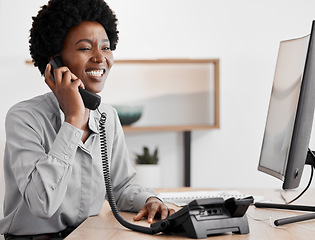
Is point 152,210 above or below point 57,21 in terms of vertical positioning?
below

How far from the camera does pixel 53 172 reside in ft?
3.89

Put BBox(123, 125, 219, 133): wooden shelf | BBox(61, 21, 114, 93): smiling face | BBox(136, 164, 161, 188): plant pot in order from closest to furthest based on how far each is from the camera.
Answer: BBox(61, 21, 114, 93): smiling face < BBox(136, 164, 161, 188): plant pot < BBox(123, 125, 219, 133): wooden shelf

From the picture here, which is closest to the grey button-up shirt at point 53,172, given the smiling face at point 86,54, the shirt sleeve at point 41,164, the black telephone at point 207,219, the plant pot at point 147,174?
the shirt sleeve at point 41,164

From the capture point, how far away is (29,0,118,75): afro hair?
150 centimetres

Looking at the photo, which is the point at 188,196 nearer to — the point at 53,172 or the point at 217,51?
the point at 53,172

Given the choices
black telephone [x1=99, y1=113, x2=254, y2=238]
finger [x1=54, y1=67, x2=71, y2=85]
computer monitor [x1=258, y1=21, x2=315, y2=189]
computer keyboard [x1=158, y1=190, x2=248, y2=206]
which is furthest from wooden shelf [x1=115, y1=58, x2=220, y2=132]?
black telephone [x1=99, y1=113, x2=254, y2=238]

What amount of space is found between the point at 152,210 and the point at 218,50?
2145 mm

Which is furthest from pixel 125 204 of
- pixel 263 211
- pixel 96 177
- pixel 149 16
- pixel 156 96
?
pixel 149 16

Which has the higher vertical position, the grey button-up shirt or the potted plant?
the grey button-up shirt

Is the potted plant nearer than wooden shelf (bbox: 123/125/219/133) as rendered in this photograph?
Yes

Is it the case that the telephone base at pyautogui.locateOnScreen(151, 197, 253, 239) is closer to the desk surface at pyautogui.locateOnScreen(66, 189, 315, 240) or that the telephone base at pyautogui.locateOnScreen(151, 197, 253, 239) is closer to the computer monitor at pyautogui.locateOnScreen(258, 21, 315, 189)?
the desk surface at pyautogui.locateOnScreen(66, 189, 315, 240)

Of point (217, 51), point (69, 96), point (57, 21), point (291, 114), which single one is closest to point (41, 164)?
point (69, 96)

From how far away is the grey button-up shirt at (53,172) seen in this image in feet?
3.90

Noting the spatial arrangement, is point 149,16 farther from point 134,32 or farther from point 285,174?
point 285,174
